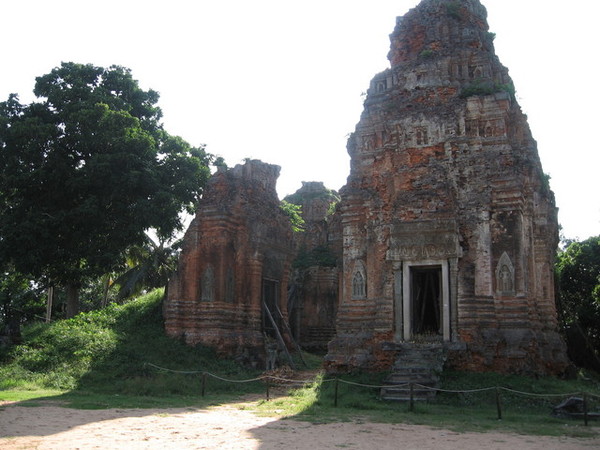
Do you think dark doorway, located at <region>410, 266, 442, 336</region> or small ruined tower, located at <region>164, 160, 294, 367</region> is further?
small ruined tower, located at <region>164, 160, 294, 367</region>

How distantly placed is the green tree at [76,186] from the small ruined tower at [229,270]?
2977mm

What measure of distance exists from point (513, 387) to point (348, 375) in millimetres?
3969

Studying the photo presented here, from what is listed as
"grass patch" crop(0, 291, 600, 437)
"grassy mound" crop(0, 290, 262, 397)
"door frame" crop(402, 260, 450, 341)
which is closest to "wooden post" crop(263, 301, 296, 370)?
"grass patch" crop(0, 291, 600, 437)

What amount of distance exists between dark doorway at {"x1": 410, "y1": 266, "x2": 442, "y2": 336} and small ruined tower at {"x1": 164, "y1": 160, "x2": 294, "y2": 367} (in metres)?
5.44

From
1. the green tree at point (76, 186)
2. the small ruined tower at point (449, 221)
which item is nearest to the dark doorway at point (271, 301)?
the green tree at point (76, 186)

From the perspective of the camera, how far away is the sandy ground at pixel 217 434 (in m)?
8.75

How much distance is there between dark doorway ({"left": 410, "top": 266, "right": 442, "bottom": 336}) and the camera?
17.4 metres

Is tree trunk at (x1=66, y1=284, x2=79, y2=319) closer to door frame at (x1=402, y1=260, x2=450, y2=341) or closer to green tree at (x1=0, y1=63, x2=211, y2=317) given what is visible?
green tree at (x1=0, y1=63, x2=211, y2=317)

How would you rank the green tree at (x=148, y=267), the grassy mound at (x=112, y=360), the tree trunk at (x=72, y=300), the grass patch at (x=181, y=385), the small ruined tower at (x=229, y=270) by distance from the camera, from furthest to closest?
1. the green tree at (x=148, y=267)
2. the tree trunk at (x=72, y=300)
3. the small ruined tower at (x=229, y=270)
4. the grassy mound at (x=112, y=360)
5. the grass patch at (x=181, y=385)

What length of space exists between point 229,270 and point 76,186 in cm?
648

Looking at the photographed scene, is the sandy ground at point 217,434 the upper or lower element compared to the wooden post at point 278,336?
lower

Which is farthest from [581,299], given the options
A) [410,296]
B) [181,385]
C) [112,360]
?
[112,360]

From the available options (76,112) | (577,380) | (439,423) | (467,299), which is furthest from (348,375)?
(76,112)

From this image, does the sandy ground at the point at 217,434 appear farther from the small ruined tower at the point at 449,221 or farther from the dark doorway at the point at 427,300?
the dark doorway at the point at 427,300
